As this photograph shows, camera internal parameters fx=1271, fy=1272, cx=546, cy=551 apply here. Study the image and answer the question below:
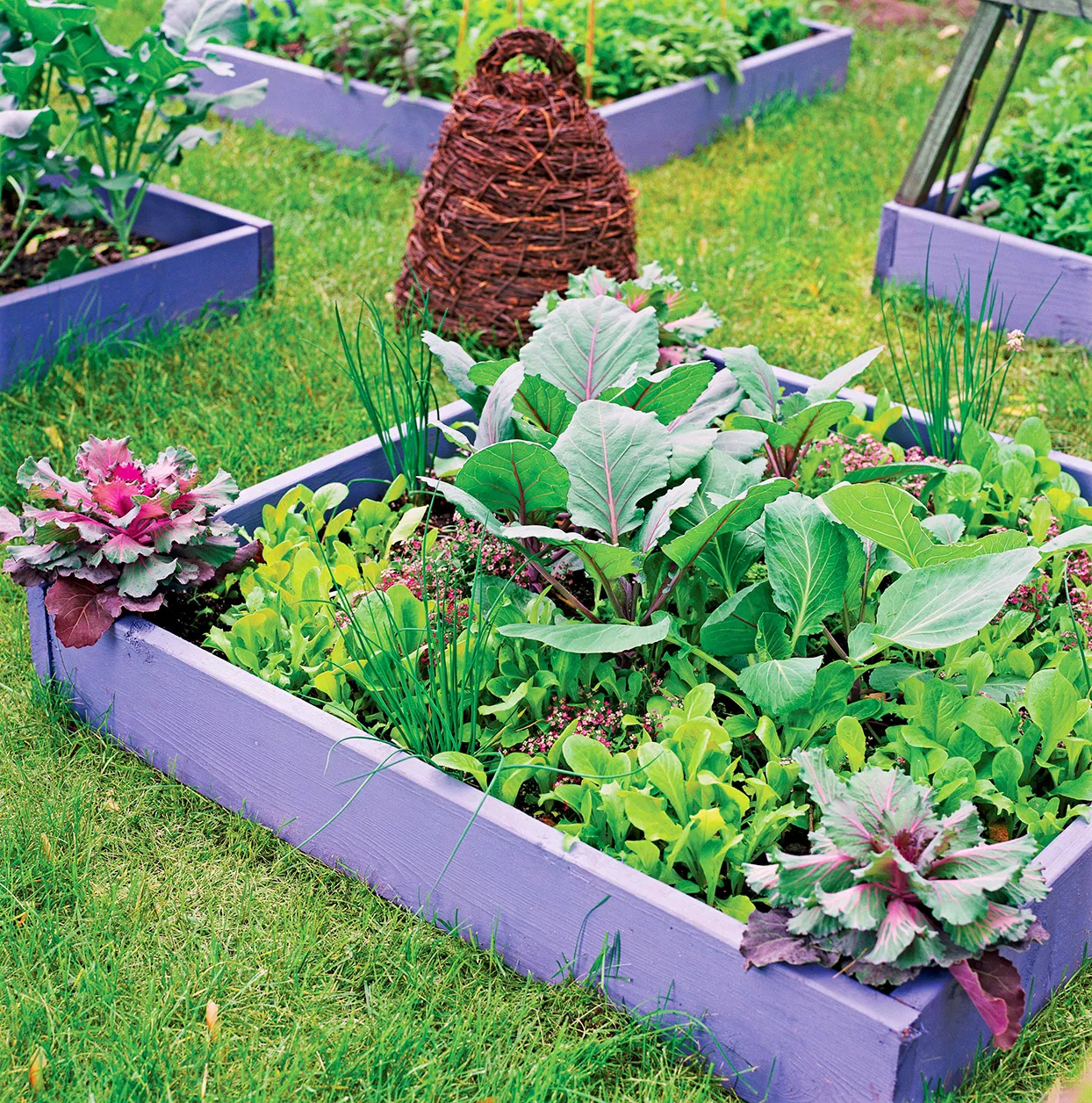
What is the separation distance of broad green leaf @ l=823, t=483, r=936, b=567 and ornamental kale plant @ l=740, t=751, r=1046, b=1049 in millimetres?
414

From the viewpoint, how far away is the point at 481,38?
16.1 feet

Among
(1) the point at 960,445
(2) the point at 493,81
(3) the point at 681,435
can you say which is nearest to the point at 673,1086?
(3) the point at 681,435

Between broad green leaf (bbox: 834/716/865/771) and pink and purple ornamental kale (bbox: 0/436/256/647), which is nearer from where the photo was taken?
broad green leaf (bbox: 834/716/865/771)

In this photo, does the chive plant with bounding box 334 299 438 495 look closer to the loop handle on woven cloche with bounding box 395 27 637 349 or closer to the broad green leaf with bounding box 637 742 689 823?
the loop handle on woven cloche with bounding box 395 27 637 349

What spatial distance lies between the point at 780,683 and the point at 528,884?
45cm

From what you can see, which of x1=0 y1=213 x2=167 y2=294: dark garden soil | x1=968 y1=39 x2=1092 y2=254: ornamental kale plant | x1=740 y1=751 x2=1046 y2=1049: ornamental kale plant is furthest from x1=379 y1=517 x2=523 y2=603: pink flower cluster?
x1=968 y1=39 x2=1092 y2=254: ornamental kale plant

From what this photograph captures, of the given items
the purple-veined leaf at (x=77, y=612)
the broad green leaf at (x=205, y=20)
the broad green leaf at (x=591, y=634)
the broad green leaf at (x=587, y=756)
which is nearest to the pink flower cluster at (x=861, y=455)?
the broad green leaf at (x=591, y=634)

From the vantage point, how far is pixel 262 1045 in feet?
5.51

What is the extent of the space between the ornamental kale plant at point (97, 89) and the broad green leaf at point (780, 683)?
2147mm

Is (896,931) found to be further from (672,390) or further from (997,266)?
(997,266)

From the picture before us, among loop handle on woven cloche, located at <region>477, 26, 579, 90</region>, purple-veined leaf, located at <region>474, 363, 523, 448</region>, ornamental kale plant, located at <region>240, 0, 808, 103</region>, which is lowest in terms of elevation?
purple-veined leaf, located at <region>474, 363, 523, 448</region>

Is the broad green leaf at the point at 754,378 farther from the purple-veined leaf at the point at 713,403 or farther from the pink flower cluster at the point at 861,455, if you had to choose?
the pink flower cluster at the point at 861,455

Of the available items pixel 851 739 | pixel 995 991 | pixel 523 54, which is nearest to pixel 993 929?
pixel 995 991

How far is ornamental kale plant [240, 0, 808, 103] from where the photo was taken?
5.00 meters
